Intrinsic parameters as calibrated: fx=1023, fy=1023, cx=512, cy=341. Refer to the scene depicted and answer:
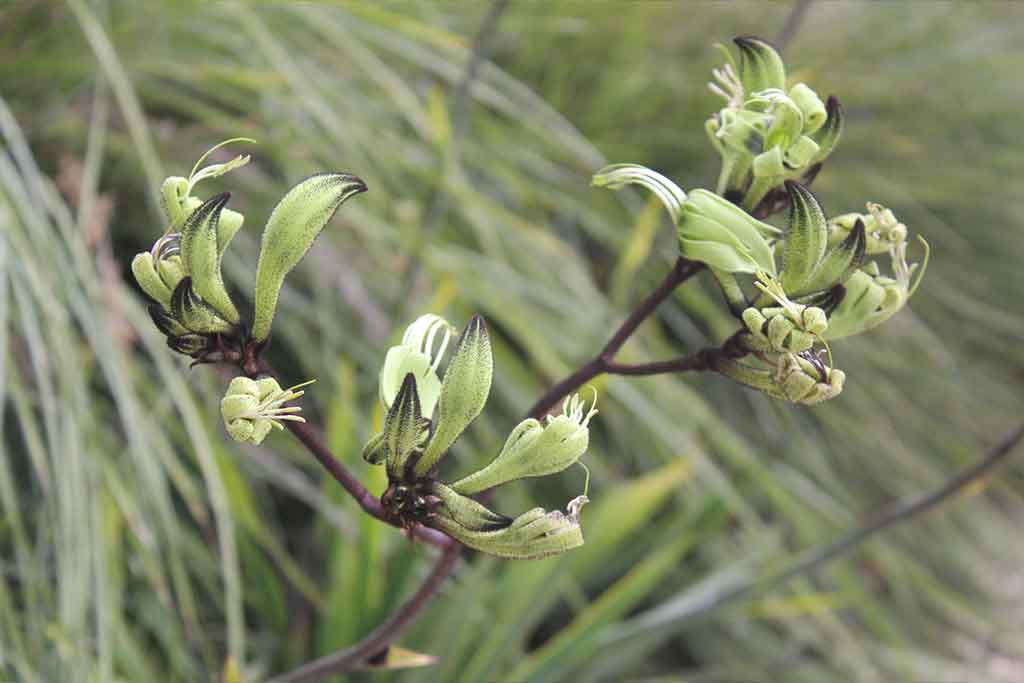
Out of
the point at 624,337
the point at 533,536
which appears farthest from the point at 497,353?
the point at 533,536

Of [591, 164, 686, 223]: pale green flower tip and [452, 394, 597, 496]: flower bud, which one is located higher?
[591, 164, 686, 223]: pale green flower tip

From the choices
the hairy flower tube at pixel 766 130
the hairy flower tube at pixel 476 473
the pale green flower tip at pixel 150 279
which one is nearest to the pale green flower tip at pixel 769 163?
the hairy flower tube at pixel 766 130

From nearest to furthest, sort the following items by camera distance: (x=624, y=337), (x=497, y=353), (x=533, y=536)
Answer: (x=533, y=536) → (x=624, y=337) → (x=497, y=353)

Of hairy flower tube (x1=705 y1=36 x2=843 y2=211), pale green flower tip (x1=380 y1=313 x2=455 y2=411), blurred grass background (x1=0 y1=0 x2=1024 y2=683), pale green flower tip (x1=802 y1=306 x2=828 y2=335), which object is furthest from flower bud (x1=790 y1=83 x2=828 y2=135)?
blurred grass background (x1=0 y1=0 x2=1024 y2=683)

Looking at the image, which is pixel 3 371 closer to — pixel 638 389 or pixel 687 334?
pixel 638 389

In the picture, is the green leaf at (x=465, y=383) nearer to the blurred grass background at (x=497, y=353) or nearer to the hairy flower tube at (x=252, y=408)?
the hairy flower tube at (x=252, y=408)

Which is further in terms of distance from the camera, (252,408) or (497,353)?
(497,353)

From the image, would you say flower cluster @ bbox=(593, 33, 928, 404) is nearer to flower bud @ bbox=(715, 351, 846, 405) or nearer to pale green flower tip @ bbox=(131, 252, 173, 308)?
flower bud @ bbox=(715, 351, 846, 405)

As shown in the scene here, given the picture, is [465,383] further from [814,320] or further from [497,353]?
[497,353]
